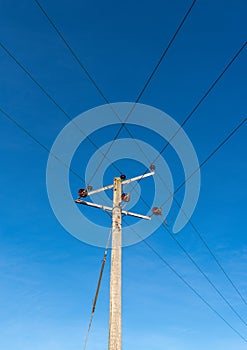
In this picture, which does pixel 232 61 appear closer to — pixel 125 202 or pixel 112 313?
pixel 125 202

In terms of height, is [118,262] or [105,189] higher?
[105,189]

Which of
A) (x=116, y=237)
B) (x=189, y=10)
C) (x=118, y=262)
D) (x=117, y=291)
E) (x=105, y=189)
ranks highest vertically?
(x=189, y=10)

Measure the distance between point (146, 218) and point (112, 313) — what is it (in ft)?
11.0

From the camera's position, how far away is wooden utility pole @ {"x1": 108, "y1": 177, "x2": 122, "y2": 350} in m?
8.35

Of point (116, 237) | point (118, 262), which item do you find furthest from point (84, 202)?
point (118, 262)

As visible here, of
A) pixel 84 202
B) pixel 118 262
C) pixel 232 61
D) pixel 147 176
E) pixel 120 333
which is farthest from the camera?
pixel 147 176

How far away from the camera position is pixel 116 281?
9.05m

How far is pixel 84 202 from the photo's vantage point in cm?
1092

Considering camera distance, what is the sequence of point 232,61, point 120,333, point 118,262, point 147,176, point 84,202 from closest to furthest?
1. point 232,61
2. point 120,333
3. point 118,262
4. point 84,202
5. point 147,176

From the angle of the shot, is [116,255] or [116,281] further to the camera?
[116,255]

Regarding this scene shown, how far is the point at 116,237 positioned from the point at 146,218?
1.57m

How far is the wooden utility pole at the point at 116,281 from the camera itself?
8.35m

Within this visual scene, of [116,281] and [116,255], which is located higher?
[116,255]

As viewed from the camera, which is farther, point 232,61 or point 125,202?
point 125,202
